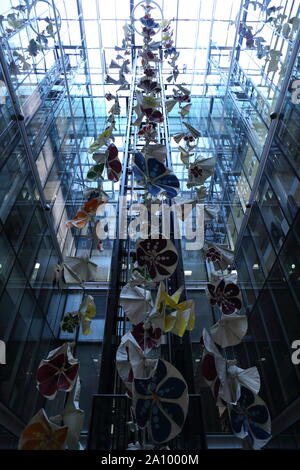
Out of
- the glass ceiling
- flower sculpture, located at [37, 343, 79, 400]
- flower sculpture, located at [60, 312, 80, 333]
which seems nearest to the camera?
flower sculpture, located at [37, 343, 79, 400]

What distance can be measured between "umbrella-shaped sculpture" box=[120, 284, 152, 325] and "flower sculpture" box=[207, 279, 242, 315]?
142cm

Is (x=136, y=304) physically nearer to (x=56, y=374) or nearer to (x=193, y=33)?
(x=56, y=374)

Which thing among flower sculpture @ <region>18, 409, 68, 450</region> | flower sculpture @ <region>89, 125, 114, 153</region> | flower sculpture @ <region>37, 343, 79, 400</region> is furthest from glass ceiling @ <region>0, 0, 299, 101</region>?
flower sculpture @ <region>18, 409, 68, 450</region>

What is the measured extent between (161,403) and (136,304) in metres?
0.98

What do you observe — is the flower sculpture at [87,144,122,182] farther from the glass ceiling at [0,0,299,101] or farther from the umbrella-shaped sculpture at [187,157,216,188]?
the glass ceiling at [0,0,299,101]

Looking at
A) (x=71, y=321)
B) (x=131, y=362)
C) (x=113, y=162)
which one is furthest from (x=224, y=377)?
(x=113, y=162)

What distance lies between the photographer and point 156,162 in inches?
173

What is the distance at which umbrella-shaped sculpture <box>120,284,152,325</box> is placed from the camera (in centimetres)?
325

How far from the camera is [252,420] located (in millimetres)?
3182

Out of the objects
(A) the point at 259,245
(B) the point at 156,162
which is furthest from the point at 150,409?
(A) the point at 259,245

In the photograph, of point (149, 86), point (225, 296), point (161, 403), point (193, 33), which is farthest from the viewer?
point (193, 33)

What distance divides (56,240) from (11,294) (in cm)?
407

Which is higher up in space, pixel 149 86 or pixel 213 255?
pixel 149 86

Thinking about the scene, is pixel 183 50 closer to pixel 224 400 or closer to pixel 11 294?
pixel 11 294
